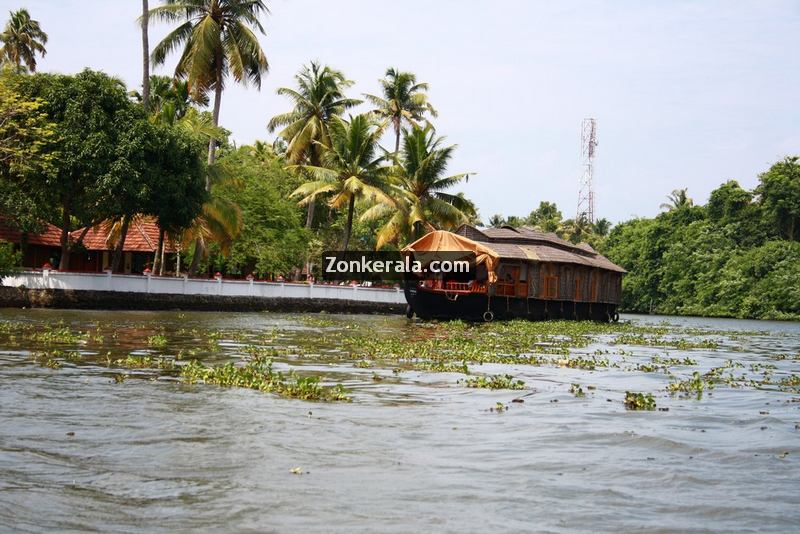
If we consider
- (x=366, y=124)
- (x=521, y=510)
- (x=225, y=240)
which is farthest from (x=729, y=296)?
(x=521, y=510)

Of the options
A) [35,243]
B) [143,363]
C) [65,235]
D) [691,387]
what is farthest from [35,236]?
[691,387]

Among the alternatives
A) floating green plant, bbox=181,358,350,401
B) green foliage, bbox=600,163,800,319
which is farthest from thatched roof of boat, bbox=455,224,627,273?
green foliage, bbox=600,163,800,319

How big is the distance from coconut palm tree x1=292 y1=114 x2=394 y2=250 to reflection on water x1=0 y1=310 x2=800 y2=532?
2975cm

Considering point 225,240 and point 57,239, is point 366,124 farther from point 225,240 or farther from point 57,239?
point 57,239

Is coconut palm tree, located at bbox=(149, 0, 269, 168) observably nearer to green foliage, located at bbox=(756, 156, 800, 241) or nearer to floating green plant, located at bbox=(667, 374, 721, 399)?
floating green plant, located at bbox=(667, 374, 721, 399)

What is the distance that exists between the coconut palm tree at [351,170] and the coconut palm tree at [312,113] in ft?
11.3

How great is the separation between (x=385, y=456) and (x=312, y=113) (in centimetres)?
4430

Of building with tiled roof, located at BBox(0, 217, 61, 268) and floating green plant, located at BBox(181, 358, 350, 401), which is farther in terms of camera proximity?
building with tiled roof, located at BBox(0, 217, 61, 268)

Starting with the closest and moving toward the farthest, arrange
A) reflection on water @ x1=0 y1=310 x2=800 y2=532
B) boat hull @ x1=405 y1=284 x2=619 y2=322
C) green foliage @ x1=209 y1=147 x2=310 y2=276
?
reflection on water @ x1=0 y1=310 x2=800 y2=532 < boat hull @ x1=405 y1=284 x2=619 y2=322 < green foliage @ x1=209 y1=147 x2=310 y2=276

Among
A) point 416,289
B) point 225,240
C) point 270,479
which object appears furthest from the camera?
point 225,240

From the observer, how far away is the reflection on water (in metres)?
6.46

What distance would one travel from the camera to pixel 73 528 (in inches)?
229

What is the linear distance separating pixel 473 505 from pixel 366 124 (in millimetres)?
39633

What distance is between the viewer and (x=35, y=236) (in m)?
42.0
